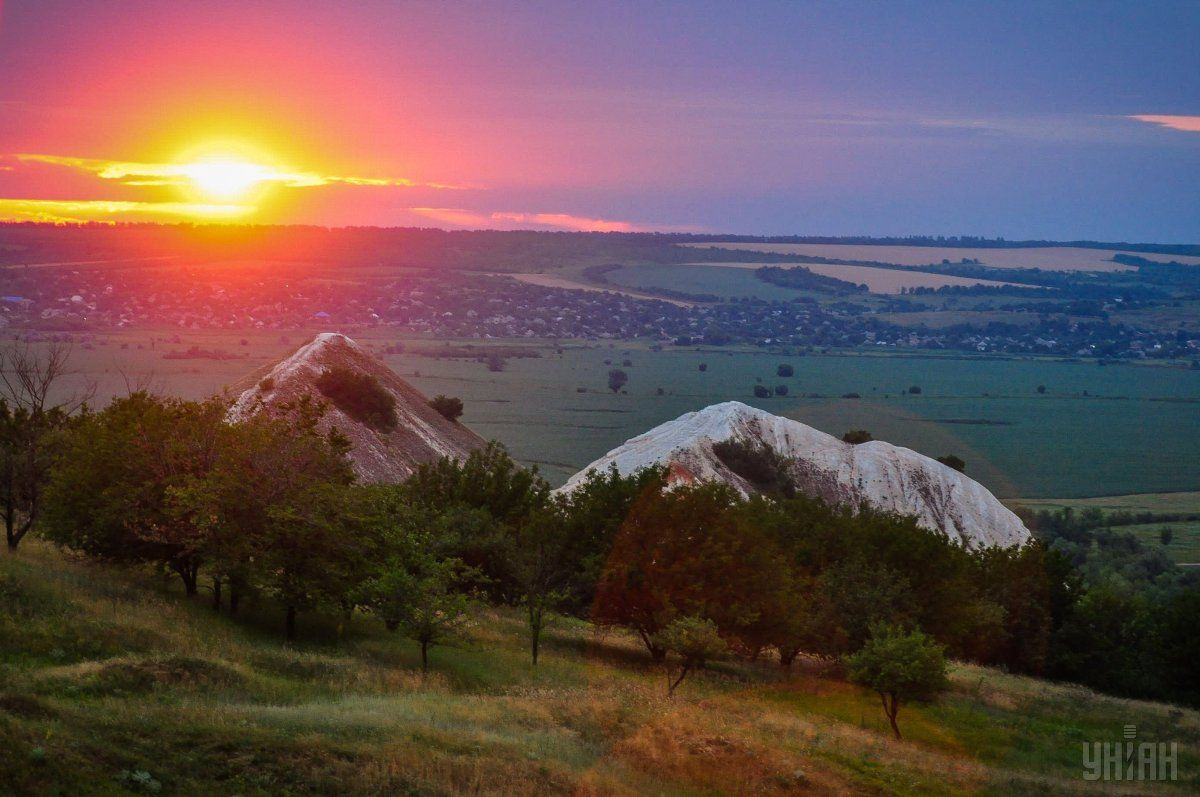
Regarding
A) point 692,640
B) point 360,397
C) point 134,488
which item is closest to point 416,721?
point 692,640

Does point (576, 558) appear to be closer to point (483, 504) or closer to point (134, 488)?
point (483, 504)

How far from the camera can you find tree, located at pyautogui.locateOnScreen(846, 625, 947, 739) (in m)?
29.6

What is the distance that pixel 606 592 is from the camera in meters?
36.5

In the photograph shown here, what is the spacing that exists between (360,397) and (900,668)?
1598 inches

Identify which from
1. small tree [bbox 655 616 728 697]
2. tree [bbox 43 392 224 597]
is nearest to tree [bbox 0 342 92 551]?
tree [bbox 43 392 224 597]

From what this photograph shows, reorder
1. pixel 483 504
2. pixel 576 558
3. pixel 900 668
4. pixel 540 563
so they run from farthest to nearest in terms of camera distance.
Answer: pixel 483 504 → pixel 576 558 → pixel 540 563 → pixel 900 668

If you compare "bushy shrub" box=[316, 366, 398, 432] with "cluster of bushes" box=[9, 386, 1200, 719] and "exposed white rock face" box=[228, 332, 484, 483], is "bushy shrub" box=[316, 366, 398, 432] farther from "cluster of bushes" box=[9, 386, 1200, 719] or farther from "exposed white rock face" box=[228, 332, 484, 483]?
"cluster of bushes" box=[9, 386, 1200, 719]

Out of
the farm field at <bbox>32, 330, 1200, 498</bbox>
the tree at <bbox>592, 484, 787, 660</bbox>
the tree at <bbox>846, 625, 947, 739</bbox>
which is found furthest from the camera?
the farm field at <bbox>32, 330, 1200, 498</bbox>

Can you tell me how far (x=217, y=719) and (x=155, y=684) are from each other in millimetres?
2918

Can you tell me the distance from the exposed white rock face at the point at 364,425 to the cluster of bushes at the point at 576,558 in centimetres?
1162

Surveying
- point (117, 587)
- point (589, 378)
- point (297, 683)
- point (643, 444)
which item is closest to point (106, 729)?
point (297, 683)

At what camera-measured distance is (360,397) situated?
64438 millimetres

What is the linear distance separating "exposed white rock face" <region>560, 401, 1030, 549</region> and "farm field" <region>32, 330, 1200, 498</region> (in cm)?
2604

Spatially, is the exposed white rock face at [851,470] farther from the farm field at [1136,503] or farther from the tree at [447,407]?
the farm field at [1136,503]
